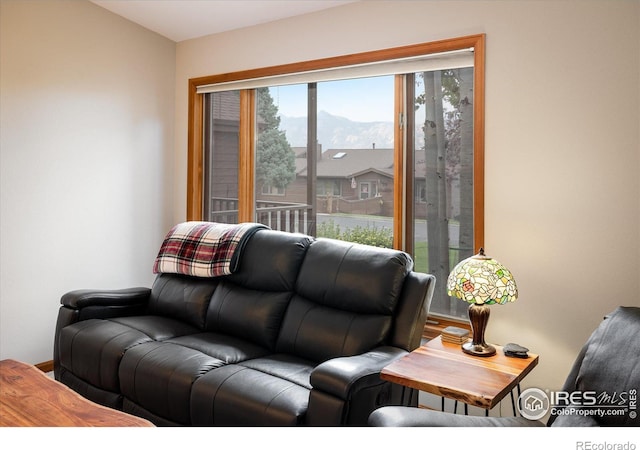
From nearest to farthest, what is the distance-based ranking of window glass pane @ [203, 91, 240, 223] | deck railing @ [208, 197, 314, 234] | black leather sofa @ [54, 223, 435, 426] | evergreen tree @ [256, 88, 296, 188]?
black leather sofa @ [54, 223, 435, 426] → deck railing @ [208, 197, 314, 234] → evergreen tree @ [256, 88, 296, 188] → window glass pane @ [203, 91, 240, 223]

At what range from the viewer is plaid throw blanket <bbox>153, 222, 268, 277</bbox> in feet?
10.1

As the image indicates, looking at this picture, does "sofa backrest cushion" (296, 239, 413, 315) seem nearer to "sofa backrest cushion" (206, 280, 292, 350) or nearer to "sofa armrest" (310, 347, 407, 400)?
"sofa backrest cushion" (206, 280, 292, 350)

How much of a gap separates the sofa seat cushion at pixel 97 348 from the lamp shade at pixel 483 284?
172 cm

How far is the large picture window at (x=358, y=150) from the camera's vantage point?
9.46ft

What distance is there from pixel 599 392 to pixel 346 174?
2.17m

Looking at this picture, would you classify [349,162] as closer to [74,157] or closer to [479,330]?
[479,330]

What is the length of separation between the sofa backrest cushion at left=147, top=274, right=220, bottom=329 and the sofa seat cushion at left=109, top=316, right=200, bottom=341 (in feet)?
0.18

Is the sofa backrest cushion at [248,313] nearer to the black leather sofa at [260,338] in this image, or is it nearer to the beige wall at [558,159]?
the black leather sofa at [260,338]

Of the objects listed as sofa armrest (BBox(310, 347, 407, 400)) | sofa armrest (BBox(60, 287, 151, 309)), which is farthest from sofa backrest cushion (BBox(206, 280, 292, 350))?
sofa armrest (BBox(310, 347, 407, 400))

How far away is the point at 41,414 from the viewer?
6.12 feet

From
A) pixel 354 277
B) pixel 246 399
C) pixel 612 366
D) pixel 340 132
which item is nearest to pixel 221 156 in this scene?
pixel 340 132

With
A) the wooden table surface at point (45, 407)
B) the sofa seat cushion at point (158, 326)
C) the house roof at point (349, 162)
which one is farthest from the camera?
the house roof at point (349, 162)

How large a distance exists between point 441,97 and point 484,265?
123 centimetres

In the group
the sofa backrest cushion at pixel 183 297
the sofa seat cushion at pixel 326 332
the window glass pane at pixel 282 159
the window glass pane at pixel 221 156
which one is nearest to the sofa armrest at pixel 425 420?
the sofa seat cushion at pixel 326 332
